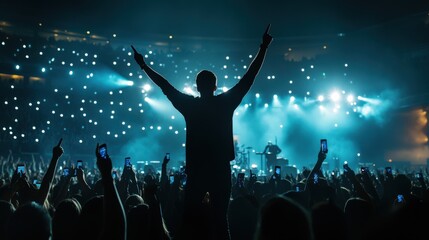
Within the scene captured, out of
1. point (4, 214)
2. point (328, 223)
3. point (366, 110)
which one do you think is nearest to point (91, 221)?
point (4, 214)

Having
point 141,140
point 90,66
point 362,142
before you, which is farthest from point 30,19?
point 362,142

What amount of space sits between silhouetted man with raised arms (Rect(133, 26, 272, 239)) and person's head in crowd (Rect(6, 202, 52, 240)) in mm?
1321

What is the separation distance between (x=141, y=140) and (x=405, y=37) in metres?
35.8

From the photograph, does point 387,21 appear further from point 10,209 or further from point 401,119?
point 10,209

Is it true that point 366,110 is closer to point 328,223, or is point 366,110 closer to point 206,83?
point 206,83

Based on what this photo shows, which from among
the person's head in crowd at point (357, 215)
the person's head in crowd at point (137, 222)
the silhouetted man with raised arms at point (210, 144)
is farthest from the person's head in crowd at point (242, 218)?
the person's head in crowd at point (137, 222)

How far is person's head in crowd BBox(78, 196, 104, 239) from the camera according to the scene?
3.18 meters

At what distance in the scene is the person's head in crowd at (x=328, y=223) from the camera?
2238 millimetres

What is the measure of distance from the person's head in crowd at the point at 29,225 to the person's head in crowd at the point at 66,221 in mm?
551

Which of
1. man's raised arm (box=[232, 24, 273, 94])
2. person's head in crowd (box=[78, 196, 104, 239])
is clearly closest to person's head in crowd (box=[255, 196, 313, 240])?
person's head in crowd (box=[78, 196, 104, 239])

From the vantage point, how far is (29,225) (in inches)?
106

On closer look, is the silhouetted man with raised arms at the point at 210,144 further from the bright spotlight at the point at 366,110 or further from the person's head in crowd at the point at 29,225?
the bright spotlight at the point at 366,110

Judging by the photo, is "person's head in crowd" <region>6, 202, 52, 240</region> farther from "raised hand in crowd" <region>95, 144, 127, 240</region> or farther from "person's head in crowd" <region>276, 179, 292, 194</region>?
"person's head in crowd" <region>276, 179, 292, 194</region>

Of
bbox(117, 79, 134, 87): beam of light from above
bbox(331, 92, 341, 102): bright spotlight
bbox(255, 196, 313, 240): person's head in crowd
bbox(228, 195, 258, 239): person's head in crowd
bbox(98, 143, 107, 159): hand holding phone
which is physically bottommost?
bbox(228, 195, 258, 239): person's head in crowd
